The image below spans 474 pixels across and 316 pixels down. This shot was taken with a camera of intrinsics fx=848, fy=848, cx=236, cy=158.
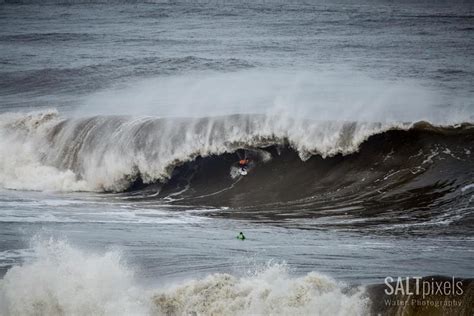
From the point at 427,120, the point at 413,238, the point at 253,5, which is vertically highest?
the point at 253,5

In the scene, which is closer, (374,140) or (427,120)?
(374,140)

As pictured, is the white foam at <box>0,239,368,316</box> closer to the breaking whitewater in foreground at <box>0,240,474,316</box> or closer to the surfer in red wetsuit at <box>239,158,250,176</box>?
the breaking whitewater in foreground at <box>0,240,474,316</box>

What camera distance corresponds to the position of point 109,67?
37.1 metres

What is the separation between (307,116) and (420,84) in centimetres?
770

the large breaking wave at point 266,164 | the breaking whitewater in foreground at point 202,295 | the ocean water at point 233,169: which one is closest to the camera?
the breaking whitewater in foreground at point 202,295

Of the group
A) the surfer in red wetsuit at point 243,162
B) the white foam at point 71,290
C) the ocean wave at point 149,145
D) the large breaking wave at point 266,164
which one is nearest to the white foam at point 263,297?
the white foam at point 71,290

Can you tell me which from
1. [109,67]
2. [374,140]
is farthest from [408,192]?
[109,67]

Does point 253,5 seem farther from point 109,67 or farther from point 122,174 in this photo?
point 122,174

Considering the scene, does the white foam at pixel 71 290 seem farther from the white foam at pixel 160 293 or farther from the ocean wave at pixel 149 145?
the ocean wave at pixel 149 145

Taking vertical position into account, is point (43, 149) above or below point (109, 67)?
below

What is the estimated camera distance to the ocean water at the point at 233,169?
44.9 feet

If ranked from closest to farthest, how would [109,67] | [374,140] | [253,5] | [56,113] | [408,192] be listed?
[408,192], [374,140], [56,113], [109,67], [253,5]

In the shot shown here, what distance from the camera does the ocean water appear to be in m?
13.7

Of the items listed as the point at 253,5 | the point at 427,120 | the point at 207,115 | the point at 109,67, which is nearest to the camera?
the point at 427,120
